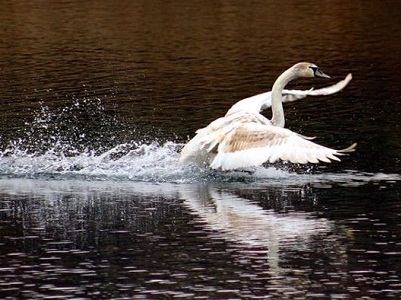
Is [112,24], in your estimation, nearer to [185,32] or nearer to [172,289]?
[185,32]

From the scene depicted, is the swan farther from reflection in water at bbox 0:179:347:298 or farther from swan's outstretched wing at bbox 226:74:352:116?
reflection in water at bbox 0:179:347:298

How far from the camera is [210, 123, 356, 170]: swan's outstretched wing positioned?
14.2m

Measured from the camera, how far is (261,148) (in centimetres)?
1475

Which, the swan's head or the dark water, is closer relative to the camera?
the dark water

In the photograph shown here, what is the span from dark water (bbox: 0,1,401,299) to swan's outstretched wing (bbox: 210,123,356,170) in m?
0.40

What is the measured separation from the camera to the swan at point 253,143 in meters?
14.2

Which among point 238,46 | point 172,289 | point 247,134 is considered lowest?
point 172,289

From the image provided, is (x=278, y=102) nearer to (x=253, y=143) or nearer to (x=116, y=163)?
(x=253, y=143)

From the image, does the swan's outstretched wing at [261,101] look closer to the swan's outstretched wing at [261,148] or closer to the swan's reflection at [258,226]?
the swan's outstretched wing at [261,148]

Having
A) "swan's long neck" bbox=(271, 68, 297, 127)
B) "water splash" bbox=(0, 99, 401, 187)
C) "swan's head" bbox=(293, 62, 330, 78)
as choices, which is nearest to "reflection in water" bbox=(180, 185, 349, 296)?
"water splash" bbox=(0, 99, 401, 187)

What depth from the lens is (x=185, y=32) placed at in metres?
35.5

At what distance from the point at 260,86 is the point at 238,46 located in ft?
23.8

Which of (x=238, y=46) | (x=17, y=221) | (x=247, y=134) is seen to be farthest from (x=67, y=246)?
(x=238, y=46)

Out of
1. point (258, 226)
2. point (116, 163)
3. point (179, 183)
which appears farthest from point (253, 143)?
point (116, 163)
